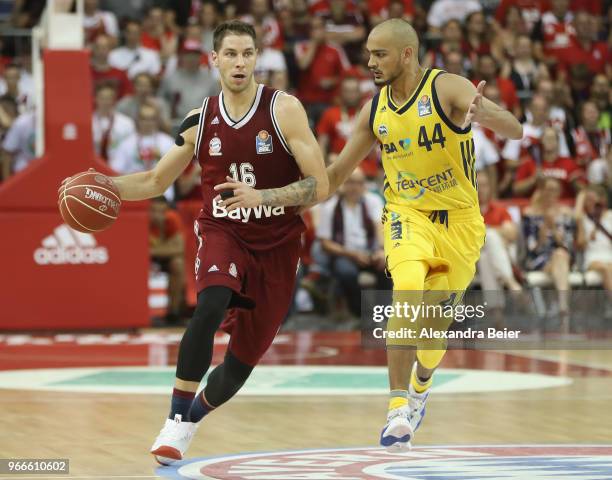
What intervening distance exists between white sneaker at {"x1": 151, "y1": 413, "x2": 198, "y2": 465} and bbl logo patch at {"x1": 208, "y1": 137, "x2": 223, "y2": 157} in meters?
1.34

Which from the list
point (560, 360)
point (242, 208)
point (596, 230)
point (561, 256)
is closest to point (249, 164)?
point (242, 208)

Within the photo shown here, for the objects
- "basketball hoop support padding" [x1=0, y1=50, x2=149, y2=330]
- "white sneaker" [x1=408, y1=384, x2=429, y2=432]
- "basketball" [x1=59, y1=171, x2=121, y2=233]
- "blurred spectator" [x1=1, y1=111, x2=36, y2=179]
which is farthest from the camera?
"blurred spectator" [x1=1, y1=111, x2=36, y2=179]

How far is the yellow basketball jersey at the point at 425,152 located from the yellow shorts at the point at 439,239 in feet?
0.19

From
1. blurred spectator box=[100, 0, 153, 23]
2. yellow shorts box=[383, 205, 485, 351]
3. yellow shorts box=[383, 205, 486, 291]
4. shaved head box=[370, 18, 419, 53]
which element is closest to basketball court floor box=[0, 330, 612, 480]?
yellow shorts box=[383, 205, 485, 351]

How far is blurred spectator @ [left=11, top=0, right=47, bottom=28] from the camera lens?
17.6 metres

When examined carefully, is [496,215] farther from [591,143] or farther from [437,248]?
[437,248]

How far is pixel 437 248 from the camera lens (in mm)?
7363

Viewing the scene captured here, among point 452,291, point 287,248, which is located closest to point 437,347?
point 452,291

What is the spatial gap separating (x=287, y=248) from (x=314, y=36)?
10.8 m

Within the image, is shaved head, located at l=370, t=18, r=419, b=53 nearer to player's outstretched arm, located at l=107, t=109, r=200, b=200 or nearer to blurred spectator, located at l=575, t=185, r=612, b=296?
player's outstretched arm, located at l=107, t=109, r=200, b=200

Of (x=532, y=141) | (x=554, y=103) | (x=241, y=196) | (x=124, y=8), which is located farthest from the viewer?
(x=124, y=8)

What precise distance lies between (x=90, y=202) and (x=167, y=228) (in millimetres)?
7698

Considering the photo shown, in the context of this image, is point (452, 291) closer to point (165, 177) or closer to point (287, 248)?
point (287, 248)

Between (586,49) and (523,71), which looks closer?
(523,71)
